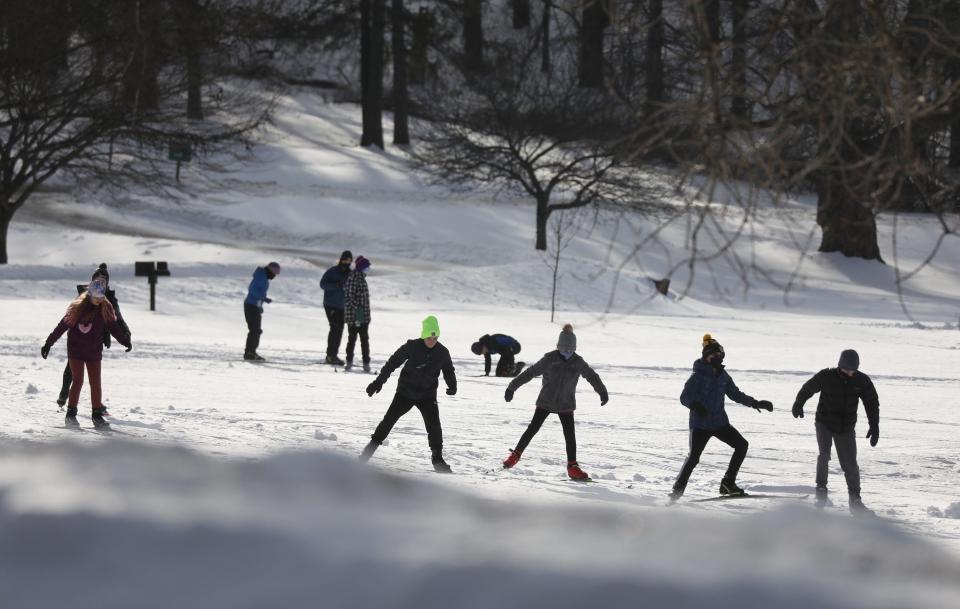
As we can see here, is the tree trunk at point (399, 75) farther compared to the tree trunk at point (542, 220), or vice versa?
the tree trunk at point (399, 75)

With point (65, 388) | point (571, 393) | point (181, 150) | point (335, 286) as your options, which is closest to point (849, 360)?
point (571, 393)

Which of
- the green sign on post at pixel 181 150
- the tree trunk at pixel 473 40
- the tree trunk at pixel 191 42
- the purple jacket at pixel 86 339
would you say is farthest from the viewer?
the tree trunk at pixel 473 40

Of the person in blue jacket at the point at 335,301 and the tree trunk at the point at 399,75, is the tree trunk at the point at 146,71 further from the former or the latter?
the tree trunk at the point at 399,75

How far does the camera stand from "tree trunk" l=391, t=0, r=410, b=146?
44500 mm

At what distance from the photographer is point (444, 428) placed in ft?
43.3

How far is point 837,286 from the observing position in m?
36.3

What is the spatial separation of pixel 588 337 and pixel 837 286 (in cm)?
1492

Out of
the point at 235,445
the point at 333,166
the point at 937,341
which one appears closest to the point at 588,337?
the point at 937,341

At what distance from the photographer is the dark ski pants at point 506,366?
58.3ft

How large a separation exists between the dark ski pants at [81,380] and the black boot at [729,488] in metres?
5.38

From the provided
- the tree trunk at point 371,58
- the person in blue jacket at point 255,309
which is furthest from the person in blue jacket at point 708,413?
the tree trunk at point 371,58

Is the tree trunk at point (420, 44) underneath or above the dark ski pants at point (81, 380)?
above

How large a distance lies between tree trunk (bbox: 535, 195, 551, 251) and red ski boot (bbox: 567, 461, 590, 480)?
24857 millimetres

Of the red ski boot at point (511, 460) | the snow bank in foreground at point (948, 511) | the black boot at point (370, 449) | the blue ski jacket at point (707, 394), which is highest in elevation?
the blue ski jacket at point (707, 394)
